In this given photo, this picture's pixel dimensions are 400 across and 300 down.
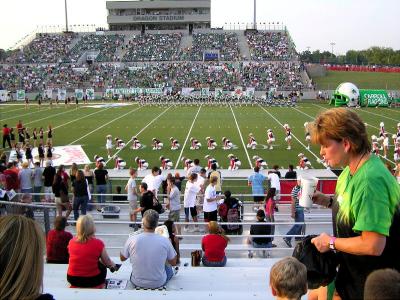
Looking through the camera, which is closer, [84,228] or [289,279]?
[289,279]

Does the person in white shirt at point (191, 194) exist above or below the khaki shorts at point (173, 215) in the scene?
above

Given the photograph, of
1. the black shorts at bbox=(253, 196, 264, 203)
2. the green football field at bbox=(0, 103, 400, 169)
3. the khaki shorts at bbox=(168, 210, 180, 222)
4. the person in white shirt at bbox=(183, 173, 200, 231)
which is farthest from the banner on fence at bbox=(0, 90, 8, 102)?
the khaki shorts at bbox=(168, 210, 180, 222)

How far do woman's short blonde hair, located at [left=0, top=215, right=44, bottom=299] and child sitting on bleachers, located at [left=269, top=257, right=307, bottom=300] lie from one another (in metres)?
1.13

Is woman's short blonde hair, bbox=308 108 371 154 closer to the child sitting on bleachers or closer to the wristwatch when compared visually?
the wristwatch

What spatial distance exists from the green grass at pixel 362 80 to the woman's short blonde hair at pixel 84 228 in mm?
57403

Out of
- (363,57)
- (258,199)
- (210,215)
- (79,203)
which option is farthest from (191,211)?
(363,57)

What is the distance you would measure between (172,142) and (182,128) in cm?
677

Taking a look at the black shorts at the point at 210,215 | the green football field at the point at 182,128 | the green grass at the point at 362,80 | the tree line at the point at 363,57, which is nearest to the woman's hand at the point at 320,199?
the black shorts at the point at 210,215

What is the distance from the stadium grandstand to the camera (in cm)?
573

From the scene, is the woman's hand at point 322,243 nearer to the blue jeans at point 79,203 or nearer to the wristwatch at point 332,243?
the wristwatch at point 332,243

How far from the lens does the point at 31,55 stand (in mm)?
67125

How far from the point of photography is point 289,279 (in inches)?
90.4

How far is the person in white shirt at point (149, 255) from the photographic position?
4.40m

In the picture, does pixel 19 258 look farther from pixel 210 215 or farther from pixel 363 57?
pixel 363 57
